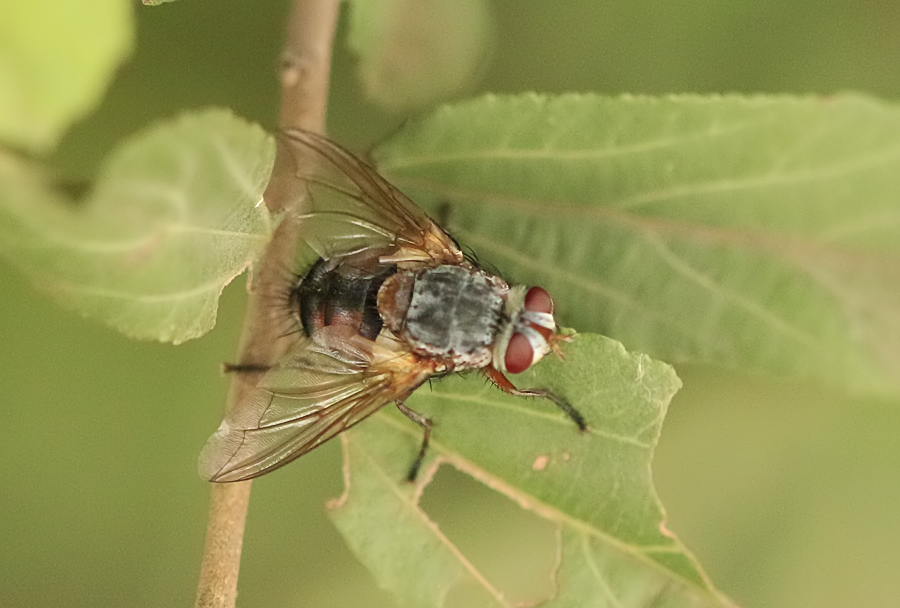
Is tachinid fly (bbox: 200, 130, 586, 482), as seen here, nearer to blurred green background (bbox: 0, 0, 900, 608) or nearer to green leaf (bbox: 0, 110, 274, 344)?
green leaf (bbox: 0, 110, 274, 344)

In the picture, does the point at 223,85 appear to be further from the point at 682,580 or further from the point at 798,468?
the point at 798,468

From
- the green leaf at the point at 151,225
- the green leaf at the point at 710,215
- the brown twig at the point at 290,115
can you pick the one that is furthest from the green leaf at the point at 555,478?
the green leaf at the point at 151,225

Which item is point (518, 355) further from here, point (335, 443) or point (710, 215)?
point (335, 443)

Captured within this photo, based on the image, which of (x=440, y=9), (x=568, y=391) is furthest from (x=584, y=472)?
(x=440, y=9)

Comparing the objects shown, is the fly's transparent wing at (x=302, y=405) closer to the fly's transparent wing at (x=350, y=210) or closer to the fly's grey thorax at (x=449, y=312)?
the fly's grey thorax at (x=449, y=312)

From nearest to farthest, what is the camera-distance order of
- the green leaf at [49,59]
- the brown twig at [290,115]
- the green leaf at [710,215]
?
1. the green leaf at [49,59]
2. the green leaf at [710,215]
3. the brown twig at [290,115]
